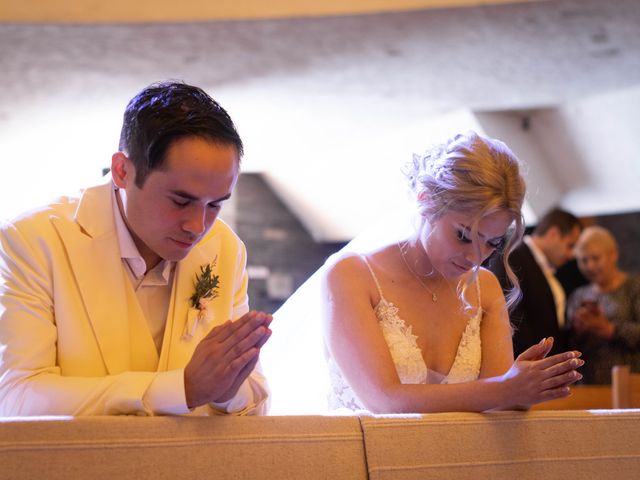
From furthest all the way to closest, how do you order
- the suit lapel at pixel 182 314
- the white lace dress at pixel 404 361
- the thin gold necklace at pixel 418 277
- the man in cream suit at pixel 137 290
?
1. the thin gold necklace at pixel 418 277
2. the white lace dress at pixel 404 361
3. the suit lapel at pixel 182 314
4. the man in cream suit at pixel 137 290

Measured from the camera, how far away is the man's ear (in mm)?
1934

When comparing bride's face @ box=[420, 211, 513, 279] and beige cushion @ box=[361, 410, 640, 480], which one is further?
bride's face @ box=[420, 211, 513, 279]

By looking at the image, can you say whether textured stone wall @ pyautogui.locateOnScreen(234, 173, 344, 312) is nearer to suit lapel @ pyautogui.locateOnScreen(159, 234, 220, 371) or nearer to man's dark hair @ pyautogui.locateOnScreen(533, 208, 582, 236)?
man's dark hair @ pyautogui.locateOnScreen(533, 208, 582, 236)

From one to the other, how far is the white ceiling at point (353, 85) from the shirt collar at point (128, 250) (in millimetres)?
1204

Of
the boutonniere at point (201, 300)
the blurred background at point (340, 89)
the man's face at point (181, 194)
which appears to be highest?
the blurred background at point (340, 89)

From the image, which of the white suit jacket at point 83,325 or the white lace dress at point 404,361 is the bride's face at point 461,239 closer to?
the white lace dress at point 404,361

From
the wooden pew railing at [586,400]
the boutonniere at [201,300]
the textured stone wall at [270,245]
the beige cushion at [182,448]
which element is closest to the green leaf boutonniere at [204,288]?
the boutonniere at [201,300]

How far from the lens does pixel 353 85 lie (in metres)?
6.89

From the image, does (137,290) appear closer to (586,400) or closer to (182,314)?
(182,314)

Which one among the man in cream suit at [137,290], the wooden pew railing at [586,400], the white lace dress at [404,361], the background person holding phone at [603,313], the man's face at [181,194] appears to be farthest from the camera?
the background person holding phone at [603,313]

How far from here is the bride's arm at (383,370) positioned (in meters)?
2.03

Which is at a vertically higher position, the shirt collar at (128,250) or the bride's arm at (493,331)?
the shirt collar at (128,250)

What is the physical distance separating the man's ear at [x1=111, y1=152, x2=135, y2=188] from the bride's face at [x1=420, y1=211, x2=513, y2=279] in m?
1.01

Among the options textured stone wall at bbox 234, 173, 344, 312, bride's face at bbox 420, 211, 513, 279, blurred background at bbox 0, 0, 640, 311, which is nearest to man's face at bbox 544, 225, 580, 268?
blurred background at bbox 0, 0, 640, 311
